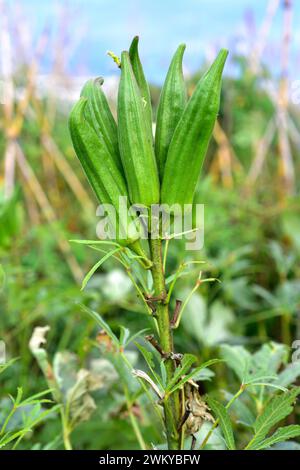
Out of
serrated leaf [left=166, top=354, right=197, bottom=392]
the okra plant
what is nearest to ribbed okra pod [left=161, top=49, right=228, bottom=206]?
the okra plant

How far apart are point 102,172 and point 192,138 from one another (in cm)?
7

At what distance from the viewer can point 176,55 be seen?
49cm

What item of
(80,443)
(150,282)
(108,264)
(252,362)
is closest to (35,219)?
(108,264)

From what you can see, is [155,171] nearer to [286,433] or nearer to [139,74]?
[139,74]

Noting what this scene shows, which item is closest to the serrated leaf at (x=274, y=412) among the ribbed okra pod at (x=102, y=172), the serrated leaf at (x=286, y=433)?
the serrated leaf at (x=286, y=433)

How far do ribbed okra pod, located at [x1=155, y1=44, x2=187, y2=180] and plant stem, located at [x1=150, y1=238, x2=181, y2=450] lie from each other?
0.07 m

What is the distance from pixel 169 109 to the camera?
19.5 inches

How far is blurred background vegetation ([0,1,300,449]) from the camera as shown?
0.81 metres

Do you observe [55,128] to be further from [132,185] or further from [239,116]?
[132,185]

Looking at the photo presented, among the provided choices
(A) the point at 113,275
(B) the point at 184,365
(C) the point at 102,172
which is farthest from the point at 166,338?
(A) the point at 113,275

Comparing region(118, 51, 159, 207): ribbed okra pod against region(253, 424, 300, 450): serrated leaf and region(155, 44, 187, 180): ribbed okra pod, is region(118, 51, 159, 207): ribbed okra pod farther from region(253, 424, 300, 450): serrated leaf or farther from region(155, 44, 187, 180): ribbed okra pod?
region(253, 424, 300, 450): serrated leaf

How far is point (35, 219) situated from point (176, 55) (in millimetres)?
1958

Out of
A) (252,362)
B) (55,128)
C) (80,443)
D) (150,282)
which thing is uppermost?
(55,128)

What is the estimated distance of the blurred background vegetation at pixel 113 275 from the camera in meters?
0.81
